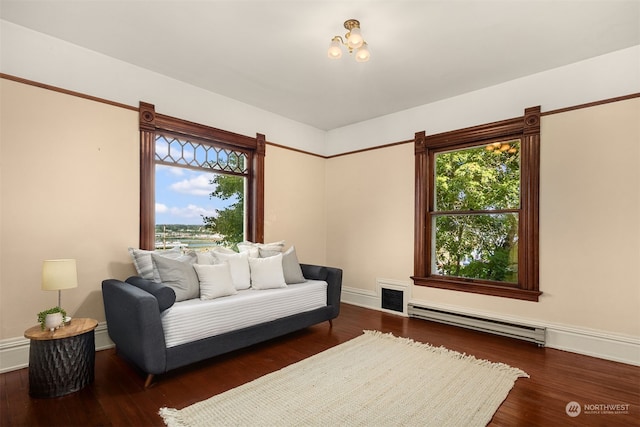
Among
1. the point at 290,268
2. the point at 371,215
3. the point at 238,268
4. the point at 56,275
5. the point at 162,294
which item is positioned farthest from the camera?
the point at 371,215

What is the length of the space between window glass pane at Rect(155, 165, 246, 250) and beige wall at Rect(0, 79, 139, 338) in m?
0.39

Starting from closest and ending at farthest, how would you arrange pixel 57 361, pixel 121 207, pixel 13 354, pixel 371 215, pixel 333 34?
pixel 57 361
pixel 13 354
pixel 333 34
pixel 121 207
pixel 371 215

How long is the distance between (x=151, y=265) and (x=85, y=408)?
1.22 m

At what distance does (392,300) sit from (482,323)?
122cm

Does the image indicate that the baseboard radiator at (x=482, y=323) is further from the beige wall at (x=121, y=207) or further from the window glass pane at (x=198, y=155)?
the window glass pane at (x=198, y=155)

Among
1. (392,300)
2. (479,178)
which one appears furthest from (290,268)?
(479,178)

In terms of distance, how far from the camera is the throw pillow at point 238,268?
338cm

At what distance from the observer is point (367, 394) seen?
7.59 ft

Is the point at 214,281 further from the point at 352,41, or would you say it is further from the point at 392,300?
the point at 392,300

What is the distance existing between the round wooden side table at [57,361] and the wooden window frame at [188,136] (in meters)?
1.20

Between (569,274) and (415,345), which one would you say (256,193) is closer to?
(415,345)

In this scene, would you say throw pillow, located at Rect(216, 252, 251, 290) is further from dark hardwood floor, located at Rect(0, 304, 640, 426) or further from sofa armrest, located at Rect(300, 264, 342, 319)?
sofa armrest, located at Rect(300, 264, 342, 319)

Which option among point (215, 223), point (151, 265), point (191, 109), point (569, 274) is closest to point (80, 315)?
point (151, 265)

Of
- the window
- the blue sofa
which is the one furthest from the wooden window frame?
the window
